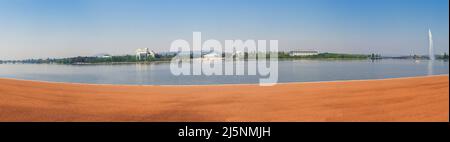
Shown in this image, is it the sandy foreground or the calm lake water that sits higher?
the sandy foreground

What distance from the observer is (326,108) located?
15.5ft

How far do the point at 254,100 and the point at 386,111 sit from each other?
6.97 ft

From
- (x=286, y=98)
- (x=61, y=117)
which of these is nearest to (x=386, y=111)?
(x=286, y=98)

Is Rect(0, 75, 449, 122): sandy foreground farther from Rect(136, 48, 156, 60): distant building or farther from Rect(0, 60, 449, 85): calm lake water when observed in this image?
Rect(136, 48, 156, 60): distant building

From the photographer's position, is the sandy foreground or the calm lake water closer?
the sandy foreground

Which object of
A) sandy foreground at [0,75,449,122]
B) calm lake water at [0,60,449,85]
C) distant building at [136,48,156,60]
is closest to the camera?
sandy foreground at [0,75,449,122]

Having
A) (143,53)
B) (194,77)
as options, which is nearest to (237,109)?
(194,77)

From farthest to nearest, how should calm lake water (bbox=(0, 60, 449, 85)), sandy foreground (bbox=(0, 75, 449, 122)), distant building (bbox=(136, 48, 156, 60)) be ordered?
1. distant building (bbox=(136, 48, 156, 60))
2. calm lake water (bbox=(0, 60, 449, 85))
3. sandy foreground (bbox=(0, 75, 449, 122))

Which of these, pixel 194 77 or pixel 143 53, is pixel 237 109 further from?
pixel 143 53

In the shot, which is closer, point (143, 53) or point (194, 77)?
point (194, 77)

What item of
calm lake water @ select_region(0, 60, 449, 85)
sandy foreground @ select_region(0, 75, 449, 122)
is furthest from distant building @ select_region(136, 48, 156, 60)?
sandy foreground @ select_region(0, 75, 449, 122)

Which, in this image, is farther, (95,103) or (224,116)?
(95,103)

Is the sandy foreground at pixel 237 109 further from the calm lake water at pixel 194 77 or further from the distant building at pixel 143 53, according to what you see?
the distant building at pixel 143 53
